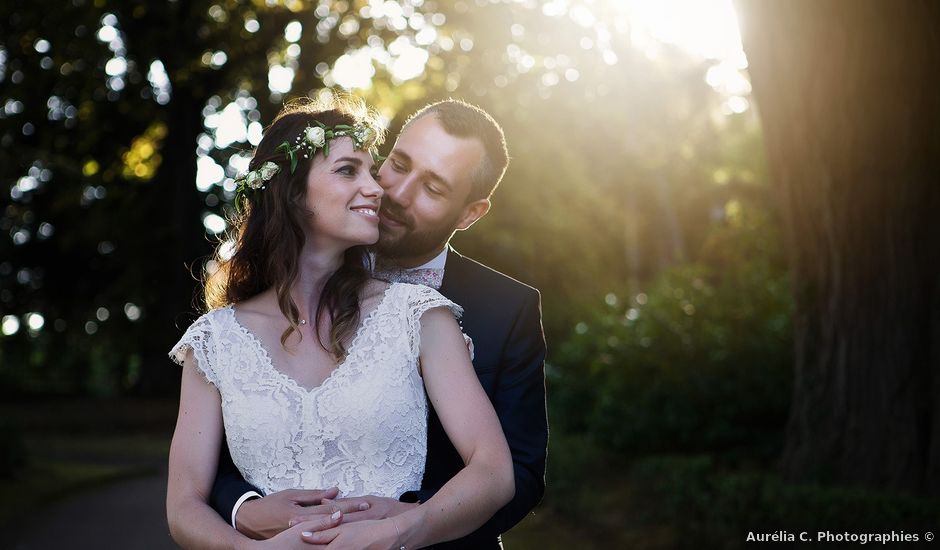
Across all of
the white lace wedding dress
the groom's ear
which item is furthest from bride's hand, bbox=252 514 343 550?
the groom's ear

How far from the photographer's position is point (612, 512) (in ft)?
34.8

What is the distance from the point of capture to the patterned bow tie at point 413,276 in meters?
4.35

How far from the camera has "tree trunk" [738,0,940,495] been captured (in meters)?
8.30

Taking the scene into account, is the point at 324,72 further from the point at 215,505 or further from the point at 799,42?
the point at 215,505

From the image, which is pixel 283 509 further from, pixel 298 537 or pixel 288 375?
pixel 288 375

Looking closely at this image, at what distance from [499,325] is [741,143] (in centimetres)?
4373

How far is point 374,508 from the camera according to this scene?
3428 mm

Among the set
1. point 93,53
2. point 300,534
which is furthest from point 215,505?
point 93,53

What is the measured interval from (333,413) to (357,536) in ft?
1.48

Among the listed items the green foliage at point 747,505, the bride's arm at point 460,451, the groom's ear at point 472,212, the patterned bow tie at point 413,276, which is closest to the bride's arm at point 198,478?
the bride's arm at point 460,451

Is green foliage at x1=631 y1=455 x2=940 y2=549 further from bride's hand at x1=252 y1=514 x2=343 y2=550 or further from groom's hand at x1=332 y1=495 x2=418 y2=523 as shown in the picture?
bride's hand at x1=252 y1=514 x2=343 y2=550

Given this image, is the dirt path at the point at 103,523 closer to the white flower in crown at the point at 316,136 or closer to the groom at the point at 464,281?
the groom at the point at 464,281

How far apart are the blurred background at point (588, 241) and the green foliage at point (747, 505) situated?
1.0 inches

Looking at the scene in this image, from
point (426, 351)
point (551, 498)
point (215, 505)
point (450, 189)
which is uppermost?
point (450, 189)
